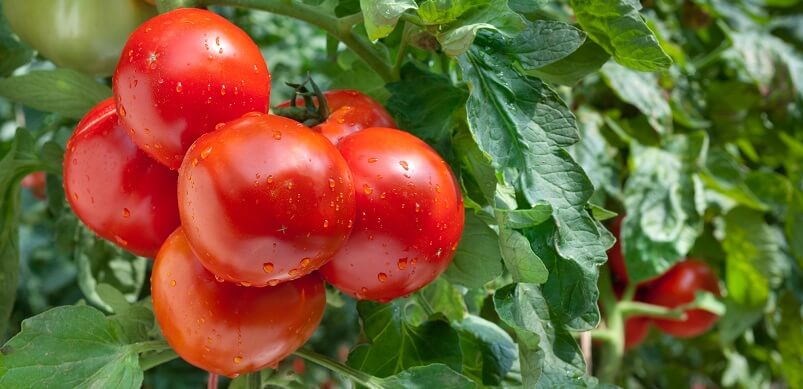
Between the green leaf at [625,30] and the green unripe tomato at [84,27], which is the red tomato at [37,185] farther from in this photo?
the green leaf at [625,30]

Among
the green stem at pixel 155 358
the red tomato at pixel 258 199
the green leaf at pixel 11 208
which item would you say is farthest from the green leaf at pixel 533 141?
the green leaf at pixel 11 208

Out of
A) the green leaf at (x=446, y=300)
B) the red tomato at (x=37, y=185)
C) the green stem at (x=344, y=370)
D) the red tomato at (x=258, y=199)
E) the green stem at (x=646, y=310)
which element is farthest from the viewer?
the red tomato at (x=37, y=185)

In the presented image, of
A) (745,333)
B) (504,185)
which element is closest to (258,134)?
(504,185)

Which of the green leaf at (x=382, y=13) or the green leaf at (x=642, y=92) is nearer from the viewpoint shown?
the green leaf at (x=382, y=13)

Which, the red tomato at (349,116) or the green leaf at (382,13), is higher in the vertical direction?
the green leaf at (382,13)

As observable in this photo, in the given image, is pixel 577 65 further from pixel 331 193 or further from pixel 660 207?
pixel 660 207

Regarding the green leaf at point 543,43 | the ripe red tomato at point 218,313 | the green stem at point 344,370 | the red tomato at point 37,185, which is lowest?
the red tomato at point 37,185

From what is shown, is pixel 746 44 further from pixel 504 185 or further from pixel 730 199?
pixel 504 185

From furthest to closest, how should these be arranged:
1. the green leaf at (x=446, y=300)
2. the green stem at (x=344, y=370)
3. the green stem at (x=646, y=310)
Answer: the green stem at (x=646, y=310)
the green leaf at (x=446, y=300)
the green stem at (x=344, y=370)

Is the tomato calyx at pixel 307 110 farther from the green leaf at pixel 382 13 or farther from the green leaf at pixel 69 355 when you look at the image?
the green leaf at pixel 69 355
